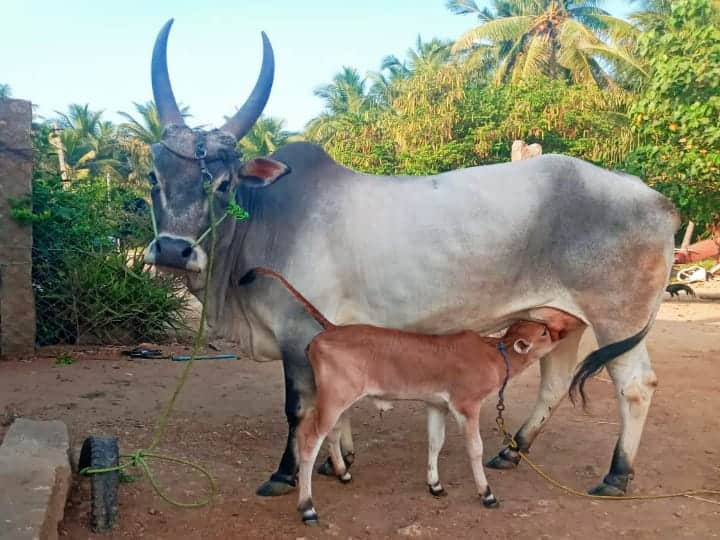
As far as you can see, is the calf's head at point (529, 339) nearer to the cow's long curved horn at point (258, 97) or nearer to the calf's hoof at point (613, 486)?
the calf's hoof at point (613, 486)

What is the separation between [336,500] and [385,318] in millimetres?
982

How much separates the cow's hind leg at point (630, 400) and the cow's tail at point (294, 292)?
1610mm

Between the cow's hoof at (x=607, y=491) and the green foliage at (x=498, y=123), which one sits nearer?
the cow's hoof at (x=607, y=491)

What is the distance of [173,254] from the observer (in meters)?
3.62

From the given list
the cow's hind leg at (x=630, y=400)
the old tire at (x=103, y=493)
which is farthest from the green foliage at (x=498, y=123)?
the old tire at (x=103, y=493)

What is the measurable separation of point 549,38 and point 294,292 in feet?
85.9

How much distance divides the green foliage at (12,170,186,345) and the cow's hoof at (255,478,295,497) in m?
4.10

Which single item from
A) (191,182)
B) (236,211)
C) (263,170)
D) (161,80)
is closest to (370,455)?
(236,211)

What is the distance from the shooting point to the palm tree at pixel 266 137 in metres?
39.1

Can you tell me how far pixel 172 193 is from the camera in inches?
147

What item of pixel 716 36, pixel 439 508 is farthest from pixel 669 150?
pixel 439 508

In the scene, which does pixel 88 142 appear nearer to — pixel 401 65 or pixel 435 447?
pixel 401 65

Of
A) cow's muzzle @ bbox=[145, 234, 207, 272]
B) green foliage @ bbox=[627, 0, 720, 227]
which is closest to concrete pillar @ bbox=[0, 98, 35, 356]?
cow's muzzle @ bbox=[145, 234, 207, 272]

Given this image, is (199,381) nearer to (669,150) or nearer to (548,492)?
(548,492)
